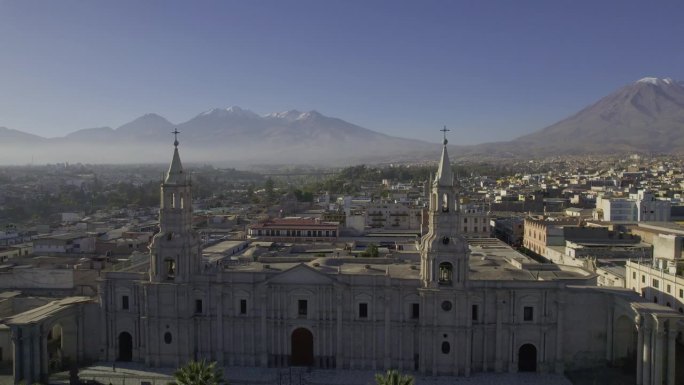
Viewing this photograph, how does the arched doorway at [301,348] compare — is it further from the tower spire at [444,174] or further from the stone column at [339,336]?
the tower spire at [444,174]

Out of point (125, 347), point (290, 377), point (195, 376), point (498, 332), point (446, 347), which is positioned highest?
point (195, 376)

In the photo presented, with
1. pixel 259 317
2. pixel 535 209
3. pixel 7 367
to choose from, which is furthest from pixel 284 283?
pixel 535 209

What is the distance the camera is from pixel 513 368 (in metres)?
32.7

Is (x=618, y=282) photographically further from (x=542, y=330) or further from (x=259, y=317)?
(x=259, y=317)

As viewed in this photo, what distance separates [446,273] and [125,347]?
18260 millimetres

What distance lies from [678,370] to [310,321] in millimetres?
18325

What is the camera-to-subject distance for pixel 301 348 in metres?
33.8

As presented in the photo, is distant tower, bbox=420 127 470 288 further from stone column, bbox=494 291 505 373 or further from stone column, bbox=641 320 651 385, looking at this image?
stone column, bbox=641 320 651 385

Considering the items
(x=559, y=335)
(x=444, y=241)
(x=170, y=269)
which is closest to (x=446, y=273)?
(x=444, y=241)

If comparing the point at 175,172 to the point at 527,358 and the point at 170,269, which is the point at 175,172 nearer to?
the point at 170,269

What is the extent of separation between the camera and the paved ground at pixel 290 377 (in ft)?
103

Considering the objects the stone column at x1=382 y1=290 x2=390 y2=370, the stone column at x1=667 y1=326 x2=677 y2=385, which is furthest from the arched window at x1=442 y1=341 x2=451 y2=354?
the stone column at x1=667 y1=326 x2=677 y2=385

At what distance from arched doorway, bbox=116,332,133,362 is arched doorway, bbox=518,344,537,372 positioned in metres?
21.2

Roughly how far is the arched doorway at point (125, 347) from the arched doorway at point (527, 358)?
69.4 feet
